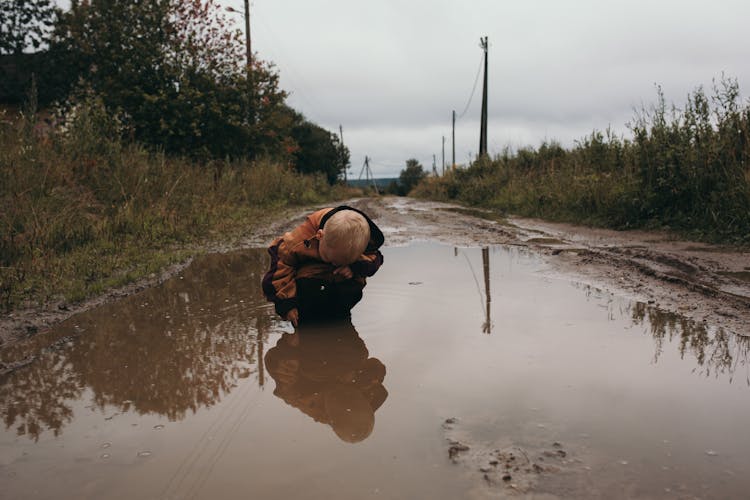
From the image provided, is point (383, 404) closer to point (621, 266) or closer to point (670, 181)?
point (621, 266)

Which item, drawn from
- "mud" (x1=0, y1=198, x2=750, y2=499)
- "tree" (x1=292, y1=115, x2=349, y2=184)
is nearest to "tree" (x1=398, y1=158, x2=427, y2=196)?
"tree" (x1=292, y1=115, x2=349, y2=184)

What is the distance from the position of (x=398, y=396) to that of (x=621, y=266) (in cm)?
387

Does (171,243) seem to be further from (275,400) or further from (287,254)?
(275,400)

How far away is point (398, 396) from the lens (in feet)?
8.55

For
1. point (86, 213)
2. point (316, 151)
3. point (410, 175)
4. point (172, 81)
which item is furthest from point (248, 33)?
point (410, 175)

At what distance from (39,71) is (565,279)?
1066 inches

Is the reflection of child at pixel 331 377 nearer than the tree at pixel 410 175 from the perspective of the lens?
Yes

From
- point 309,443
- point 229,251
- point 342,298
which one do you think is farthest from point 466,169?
point 309,443

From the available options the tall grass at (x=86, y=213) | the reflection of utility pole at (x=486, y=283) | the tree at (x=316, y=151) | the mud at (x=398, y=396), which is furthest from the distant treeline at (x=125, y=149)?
the tree at (x=316, y=151)

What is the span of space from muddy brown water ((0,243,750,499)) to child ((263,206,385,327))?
206 mm

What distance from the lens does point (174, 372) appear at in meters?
2.96

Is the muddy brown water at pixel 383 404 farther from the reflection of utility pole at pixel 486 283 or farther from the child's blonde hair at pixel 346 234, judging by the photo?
the child's blonde hair at pixel 346 234

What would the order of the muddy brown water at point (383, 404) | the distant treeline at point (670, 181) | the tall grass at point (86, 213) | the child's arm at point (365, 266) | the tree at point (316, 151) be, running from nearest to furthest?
the muddy brown water at point (383, 404) → the child's arm at point (365, 266) → the tall grass at point (86, 213) → the distant treeline at point (670, 181) → the tree at point (316, 151)

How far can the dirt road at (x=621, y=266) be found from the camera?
386 centimetres
